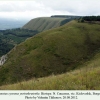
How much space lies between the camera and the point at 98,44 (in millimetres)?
84375

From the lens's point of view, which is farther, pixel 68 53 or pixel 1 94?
pixel 68 53

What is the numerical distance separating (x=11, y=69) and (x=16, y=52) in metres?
→ 16.1

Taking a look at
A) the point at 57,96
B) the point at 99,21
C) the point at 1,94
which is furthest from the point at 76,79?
the point at 99,21

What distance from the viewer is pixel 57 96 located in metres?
6.50

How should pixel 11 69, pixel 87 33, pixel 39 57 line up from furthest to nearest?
pixel 87 33 < pixel 39 57 < pixel 11 69

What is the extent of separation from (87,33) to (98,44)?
1043 centimetres

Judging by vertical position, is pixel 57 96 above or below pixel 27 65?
above

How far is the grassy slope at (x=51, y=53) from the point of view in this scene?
206 ft

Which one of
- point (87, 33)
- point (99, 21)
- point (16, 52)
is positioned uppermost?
point (99, 21)

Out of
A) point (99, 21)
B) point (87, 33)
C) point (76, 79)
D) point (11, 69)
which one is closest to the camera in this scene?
point (76, 79)

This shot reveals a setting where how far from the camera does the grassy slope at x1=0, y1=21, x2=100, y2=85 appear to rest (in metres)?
62.8

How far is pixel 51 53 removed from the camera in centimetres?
7256

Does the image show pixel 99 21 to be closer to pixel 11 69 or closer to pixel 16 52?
pixel 16 52

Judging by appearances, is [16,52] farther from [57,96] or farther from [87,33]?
[57,96]
